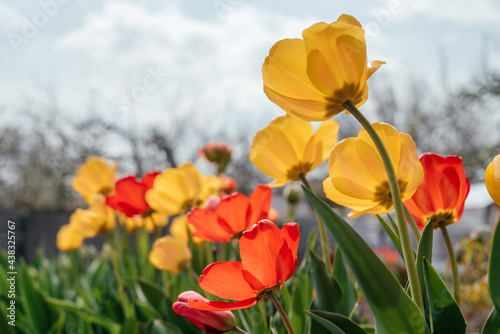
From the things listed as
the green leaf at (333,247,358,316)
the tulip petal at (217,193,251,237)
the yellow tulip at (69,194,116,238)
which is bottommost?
the yellow tulip at (69,194,116,238)

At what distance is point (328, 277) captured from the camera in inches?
20.7

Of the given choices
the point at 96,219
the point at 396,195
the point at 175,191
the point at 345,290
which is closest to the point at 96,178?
the point at 96,219

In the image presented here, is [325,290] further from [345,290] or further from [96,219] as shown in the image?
[96,219]

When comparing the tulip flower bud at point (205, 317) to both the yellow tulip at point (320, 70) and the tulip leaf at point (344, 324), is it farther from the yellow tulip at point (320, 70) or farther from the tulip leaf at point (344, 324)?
the yellow tulip at point (320, 70)

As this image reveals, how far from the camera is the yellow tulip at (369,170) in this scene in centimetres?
38

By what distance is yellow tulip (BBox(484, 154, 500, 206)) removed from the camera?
0.36 metres

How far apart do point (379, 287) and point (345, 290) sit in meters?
0.26

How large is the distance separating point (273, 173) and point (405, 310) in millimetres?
243

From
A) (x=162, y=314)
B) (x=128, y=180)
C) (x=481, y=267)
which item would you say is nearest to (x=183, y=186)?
(x=128, y=180)

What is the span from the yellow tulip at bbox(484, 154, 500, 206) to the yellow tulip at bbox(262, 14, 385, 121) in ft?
0.38

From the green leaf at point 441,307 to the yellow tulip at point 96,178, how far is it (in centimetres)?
108

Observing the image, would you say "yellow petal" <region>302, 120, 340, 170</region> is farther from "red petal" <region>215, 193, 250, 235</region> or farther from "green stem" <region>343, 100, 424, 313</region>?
"green stem" <region>343, 100, 424, 313</region>

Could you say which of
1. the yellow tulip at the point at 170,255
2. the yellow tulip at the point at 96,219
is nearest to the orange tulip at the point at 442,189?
the yellow tulip at the point at 170,255

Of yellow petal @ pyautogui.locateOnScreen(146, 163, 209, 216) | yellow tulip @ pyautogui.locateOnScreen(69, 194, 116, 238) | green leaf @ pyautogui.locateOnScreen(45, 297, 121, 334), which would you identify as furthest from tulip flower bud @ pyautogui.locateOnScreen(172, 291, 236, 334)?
yellow tulip @ pyautogui.locateOnScreen(69, 194, 116, 238)
